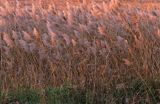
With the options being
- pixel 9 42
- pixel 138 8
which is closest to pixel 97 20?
pixel 138 8

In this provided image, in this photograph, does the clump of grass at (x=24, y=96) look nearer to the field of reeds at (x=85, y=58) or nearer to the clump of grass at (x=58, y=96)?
the field of reeds at (x=85, y=58)

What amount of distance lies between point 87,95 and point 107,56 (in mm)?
609

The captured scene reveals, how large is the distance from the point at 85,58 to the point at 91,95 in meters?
0.68

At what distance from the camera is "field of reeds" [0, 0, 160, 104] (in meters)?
5.53

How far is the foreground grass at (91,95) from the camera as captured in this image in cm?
542

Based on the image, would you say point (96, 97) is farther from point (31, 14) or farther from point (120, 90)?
point (31, 14)

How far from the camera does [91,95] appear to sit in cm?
546

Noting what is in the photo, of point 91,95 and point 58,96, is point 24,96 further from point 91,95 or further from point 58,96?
point 91,95

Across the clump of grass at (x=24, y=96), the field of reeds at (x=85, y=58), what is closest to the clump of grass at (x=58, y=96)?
the field of reeds at (x=85, y=58)

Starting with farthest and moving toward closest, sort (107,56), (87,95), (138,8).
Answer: (138,8) → (107,56) → (87,95)

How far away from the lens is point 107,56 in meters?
5.89

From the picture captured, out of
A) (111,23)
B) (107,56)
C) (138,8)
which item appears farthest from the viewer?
(138,8)

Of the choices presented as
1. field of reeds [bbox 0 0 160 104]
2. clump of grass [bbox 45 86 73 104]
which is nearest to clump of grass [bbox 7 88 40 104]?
field of reeds [bbox 0 0 160 104]

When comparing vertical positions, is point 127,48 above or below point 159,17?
below
